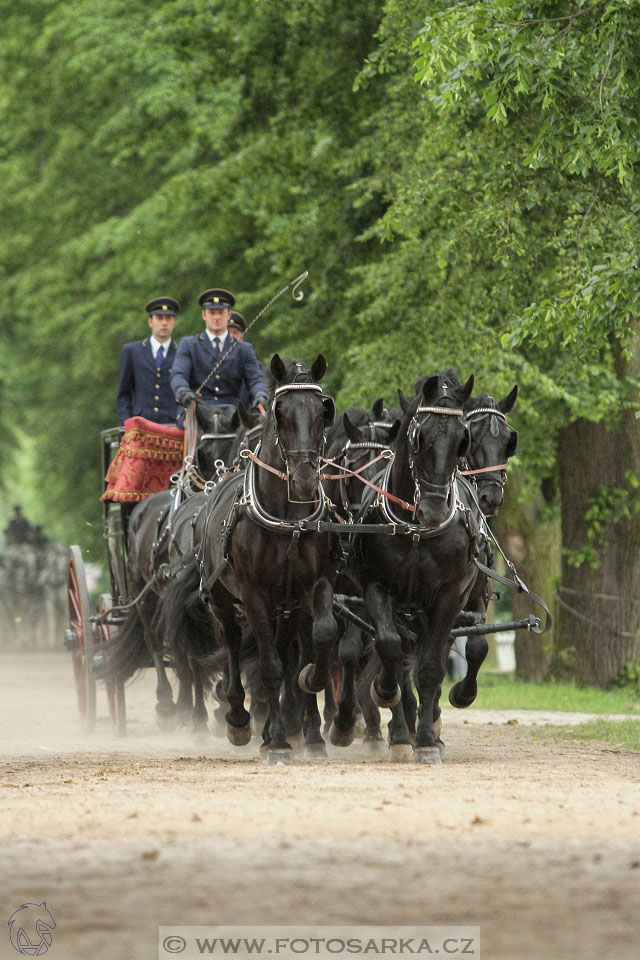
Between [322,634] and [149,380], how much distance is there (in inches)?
198

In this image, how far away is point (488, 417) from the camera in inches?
460

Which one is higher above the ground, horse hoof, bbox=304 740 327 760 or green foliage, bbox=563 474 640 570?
green foliage, bbox=563 474 640 570

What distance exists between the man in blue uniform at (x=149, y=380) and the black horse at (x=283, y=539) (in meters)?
3.85

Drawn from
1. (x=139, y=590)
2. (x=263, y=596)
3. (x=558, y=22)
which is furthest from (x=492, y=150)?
(x=263, y=596)

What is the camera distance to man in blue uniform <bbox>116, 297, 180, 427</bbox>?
14297 millimetres

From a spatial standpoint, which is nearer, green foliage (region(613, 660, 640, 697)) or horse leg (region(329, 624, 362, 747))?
horse leg (region(329, 624, 362, 747))

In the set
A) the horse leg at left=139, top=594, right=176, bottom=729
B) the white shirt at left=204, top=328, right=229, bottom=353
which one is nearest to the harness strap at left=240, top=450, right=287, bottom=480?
the white shirt at left=204, top=328, right=229, bottom=353

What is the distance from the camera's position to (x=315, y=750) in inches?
425

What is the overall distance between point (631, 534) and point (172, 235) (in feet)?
27.9

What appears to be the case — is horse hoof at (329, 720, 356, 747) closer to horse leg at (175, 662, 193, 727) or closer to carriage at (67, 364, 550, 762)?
carriage at (67, 364, 550, 762)

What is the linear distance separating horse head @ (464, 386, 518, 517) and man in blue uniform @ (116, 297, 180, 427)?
3.47 meters

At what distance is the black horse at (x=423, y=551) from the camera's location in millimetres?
10039

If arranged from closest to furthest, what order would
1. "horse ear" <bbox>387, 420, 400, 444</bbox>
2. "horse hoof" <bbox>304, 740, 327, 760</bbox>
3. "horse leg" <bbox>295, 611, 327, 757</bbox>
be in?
"horse leg" <bbox>295, 611, 327, 757</bbox>
"horse hoof" <bbox>304, 740, 327, 760</bbox>
"horse ear" <bbox>387, 420, 400, 444</bbox>

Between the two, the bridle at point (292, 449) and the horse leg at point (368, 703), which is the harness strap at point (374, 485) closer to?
the bridle at point (292, 449)
